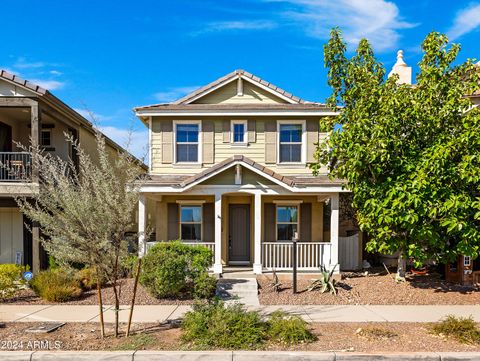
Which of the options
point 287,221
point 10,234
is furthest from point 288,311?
point 10,234

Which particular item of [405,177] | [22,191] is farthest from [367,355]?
[22,191]

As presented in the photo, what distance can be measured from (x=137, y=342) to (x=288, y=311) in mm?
3682

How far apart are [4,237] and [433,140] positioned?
48.0 ft

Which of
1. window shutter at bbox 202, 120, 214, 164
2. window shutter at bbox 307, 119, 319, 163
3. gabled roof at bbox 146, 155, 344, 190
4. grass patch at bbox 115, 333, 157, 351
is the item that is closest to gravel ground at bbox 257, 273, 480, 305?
gabled roof at bbox 146, 155, 344, 190

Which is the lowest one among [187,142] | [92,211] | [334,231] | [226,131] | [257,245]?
[257,245]

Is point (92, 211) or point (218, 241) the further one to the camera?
point (218, 241)

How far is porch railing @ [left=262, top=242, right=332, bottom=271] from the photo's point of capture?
36.8ft

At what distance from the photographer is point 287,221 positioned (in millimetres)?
12859

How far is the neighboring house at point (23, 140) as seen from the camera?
10.7 metres

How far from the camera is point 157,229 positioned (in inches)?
504

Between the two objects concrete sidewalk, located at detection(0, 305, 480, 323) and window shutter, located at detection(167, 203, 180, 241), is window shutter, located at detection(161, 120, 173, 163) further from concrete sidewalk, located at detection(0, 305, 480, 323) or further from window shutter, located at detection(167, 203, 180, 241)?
concrete sidewalk, located at detection(0, 305, 480, 323)

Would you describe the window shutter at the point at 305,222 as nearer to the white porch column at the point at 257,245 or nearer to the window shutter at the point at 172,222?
the white porch column at the point at 257,245

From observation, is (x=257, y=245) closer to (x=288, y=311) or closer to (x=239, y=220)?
(x=239, y=220)

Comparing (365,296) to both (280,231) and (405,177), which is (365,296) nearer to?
(405,177)
